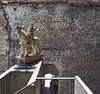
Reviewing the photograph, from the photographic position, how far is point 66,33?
11.2 meters

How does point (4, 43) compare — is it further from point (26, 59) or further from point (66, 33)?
point (26, 59)

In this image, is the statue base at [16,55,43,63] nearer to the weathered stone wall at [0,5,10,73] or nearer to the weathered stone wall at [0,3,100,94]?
the weathered stone wall at [0,3,100,94]

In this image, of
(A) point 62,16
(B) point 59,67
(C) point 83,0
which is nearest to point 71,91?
(B) point 59,67

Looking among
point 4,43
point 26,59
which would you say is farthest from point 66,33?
point 26,59

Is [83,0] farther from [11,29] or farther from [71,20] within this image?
[11,29]

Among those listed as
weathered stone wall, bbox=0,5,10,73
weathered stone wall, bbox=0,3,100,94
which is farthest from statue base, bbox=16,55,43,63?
weathered stone wall, bbox=0,5,10,73

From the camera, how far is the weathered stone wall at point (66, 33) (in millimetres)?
11164

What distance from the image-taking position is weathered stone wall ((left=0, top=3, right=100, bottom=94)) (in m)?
11.2

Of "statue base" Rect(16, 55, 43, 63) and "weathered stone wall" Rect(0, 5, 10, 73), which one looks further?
"weathered stone wall" Rect(0, 5, 10, 73)

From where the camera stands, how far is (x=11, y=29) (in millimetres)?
11242

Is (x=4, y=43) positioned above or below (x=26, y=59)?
above

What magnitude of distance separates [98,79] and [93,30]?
2.36 metres

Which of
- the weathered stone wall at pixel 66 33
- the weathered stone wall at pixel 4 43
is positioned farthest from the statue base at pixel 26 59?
the weathered stone wall at pixel 4 43

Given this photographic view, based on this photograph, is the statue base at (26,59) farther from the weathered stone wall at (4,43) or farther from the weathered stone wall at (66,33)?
the weathered stone wall at (4,43)
